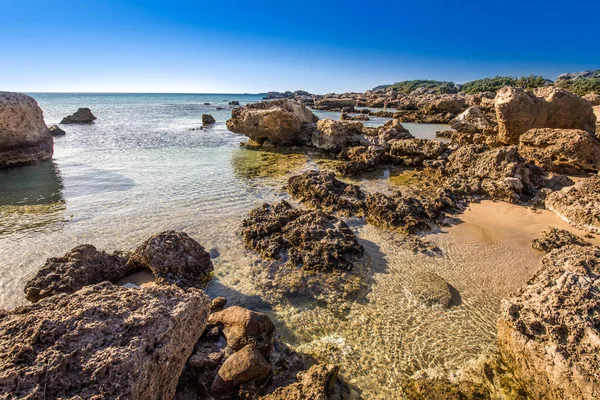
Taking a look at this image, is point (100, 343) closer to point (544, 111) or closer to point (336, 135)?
point (336, 135)

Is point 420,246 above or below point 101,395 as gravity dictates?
below

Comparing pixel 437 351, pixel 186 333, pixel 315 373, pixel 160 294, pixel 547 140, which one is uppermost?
pixel 547 140

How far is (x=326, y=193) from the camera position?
404 inches

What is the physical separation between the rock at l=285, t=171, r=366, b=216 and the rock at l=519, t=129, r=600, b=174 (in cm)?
809

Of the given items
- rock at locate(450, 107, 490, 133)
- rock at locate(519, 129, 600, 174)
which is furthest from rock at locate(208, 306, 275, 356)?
rock at locate(450, 107, 490, 133)

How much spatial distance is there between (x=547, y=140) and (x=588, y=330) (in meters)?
12.2

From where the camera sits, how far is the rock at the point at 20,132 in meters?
14.4

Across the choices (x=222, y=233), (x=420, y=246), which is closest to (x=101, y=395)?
(x=222, y=233)

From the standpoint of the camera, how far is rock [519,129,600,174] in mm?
11742

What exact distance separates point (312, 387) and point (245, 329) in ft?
4.14

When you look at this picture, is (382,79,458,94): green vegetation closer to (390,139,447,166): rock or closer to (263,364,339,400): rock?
(390,139,447,166): rock

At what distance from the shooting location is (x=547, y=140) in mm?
12609

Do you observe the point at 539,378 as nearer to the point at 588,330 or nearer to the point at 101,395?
the point at 588,330

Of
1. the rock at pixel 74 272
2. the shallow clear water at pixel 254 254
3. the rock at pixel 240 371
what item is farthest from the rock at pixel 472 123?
the rock at pixel 74 272
